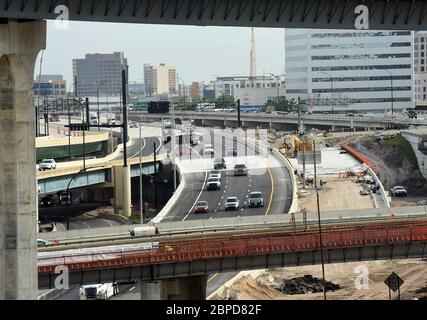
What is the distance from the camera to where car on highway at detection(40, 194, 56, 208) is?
77006mm

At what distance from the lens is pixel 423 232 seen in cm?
4238

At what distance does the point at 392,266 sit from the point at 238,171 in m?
24.8

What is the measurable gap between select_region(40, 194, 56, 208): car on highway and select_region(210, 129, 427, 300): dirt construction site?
1904 centimetres

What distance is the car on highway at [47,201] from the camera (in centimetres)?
7701

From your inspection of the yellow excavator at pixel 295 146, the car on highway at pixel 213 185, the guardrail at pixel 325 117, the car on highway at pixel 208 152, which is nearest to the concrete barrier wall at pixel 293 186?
the yellow excavator at pixel 295 146

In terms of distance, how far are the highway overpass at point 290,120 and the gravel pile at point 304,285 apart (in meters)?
77.1

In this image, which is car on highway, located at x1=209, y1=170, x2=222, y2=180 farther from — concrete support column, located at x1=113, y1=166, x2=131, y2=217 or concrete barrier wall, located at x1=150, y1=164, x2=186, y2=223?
concrete support column, located at x1=113, y1=166, x2=131, y2=217

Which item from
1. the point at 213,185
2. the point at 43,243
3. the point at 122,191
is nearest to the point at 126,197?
the point at 122,191

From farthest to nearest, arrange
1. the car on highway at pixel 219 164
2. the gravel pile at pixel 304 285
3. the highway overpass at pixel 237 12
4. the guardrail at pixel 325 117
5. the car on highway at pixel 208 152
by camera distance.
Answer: the guardrail at pixel 325 117 → the car on highway at pixel 208 152 → the car on highway at pixel 219 164 → the gravel pile at pixel 304 285 → the highway overpass at pixel 237 12

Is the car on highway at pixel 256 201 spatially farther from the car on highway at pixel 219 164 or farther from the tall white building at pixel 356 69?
the tall white building at pixel 356 69

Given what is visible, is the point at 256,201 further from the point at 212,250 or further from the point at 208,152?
the point at 208,152

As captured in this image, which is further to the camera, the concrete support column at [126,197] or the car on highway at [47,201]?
the car on highway at [47,201]

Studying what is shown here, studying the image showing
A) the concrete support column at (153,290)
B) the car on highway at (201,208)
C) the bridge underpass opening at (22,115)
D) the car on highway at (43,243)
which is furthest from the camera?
the car on highway at (201,208)
